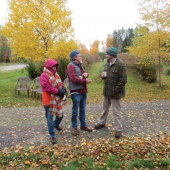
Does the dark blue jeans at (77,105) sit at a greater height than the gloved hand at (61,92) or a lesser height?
lesser

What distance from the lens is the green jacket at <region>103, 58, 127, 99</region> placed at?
468cm

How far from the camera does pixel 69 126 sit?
5691 mm

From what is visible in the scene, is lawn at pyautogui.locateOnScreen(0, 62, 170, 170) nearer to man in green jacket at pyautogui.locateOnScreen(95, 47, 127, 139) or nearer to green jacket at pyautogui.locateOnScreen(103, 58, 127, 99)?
man in green jacket at pyautogui.locateOnScreen(95, 47, 127, 139)

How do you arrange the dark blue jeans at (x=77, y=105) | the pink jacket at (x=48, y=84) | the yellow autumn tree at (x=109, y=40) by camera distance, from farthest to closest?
the yellow autumn tree at (x=109, y=40)
the dark blue jeans at (x=77, y=105)
the pink jacket at (x=48, y=84)

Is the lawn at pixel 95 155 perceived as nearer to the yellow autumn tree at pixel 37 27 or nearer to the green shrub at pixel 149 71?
the yellow autumn tree at pixel 37 27

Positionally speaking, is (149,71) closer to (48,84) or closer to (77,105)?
(77,105)

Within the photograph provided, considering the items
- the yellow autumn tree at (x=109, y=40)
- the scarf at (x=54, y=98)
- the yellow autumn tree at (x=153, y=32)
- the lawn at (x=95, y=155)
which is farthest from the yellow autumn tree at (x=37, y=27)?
the yellow autumn tree at (x=109, y=40)

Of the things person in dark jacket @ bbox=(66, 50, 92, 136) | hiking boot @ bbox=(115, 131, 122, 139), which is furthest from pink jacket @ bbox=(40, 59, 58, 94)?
hiking boot @ bbox=(115, 131, 122, 139)

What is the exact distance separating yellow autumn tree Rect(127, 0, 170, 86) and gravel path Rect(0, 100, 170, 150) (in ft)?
24.4

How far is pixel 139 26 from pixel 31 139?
12126mm

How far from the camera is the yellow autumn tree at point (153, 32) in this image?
1374 cm

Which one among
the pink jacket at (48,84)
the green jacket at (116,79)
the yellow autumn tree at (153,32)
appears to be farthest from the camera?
the yellow autumn tree at (153,32)

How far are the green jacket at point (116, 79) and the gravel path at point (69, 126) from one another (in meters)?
1.04

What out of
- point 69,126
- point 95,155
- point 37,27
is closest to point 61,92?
point 95,155
